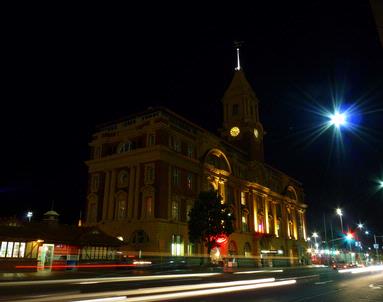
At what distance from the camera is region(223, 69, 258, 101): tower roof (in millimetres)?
83750

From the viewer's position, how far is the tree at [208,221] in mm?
48656

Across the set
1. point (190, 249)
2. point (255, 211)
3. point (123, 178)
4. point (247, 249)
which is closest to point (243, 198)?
point (255, 211)

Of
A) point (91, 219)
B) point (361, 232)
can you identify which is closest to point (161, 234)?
point (91, 219)

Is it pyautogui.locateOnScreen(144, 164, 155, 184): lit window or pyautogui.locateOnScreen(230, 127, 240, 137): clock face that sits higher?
pyautogui.locateOnScreen(230, 127, 240, 137): clock face

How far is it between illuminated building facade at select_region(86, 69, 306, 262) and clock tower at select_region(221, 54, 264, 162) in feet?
1.70

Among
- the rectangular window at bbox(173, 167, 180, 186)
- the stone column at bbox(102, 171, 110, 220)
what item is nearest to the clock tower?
the rectangular window at bbox(173, 167, 180, 186)

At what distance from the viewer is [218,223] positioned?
4894 cm

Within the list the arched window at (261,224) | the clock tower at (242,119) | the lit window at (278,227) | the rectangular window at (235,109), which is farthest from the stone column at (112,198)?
the lit window at (278,227)

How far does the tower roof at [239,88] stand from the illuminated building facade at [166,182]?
10.4 m

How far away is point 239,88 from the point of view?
8431 cm

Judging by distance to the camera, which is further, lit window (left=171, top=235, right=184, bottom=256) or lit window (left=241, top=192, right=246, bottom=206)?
lit window (left=241, top=192, right=246, bottom=206)

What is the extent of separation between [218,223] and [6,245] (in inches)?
984

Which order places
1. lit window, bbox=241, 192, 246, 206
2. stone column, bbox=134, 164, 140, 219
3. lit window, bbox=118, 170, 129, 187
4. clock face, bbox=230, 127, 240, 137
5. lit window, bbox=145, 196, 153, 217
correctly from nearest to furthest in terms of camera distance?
lit window, bbox=145, 196, 153, 217 < stone column, bbox=134, 164, 140, 219 < lit window, bbox=118, 170, 129, 187 < lit window, bbox=241, 192, 246, 206 < clock face, bbox=230, 127, 240, 137

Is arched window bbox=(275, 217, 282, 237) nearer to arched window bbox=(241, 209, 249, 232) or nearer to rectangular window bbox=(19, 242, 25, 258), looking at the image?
arched window bbox=(241, 209, 249, 232)
